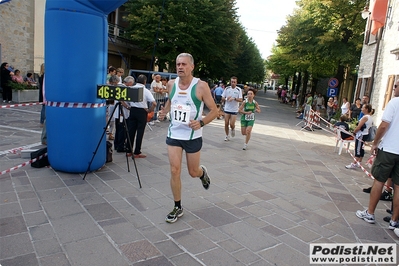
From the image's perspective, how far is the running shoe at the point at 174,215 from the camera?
375cm

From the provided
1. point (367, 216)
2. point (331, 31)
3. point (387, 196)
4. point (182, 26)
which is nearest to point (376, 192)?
point (367, 216)

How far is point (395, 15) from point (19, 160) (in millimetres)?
15463

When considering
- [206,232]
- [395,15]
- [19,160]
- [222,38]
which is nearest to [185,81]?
[206,232]

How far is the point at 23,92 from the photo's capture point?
46.0 feet

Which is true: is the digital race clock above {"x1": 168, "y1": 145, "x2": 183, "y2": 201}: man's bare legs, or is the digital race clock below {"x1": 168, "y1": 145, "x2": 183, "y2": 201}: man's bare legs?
above

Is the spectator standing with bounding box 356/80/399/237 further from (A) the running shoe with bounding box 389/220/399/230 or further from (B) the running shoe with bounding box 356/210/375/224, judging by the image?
(B) the running shoe with bounding box 356/210/375/224

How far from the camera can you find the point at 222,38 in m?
22.6

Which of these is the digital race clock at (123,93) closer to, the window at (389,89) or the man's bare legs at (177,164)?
the man's bare legs at (177,164)

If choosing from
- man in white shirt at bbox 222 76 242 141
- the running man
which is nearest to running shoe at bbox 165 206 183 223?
the running man

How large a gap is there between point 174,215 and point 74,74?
104 inches

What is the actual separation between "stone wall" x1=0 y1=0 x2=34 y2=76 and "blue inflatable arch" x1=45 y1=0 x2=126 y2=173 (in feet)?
41.8

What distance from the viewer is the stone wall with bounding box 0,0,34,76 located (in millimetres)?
15148

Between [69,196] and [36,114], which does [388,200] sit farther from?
[36,114]

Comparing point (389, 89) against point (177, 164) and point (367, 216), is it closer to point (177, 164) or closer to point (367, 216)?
point (367, 216)
